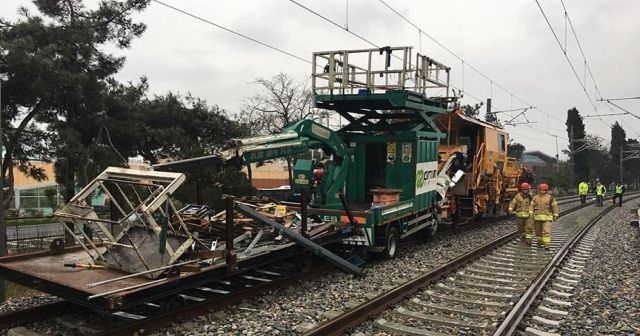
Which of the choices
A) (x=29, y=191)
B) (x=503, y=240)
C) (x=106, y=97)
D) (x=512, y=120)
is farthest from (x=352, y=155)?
(x=29, y=191)

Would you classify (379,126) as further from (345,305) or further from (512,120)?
(512,120)

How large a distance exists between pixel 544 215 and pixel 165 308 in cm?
911

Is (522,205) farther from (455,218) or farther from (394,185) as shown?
(394,185)

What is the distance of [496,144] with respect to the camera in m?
17.8

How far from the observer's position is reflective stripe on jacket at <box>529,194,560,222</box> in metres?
11.8

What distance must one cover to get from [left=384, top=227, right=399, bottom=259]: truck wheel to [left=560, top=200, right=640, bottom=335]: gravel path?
11.0 ft

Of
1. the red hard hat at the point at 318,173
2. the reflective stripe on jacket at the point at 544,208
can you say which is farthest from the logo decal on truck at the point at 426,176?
the reflective stripe on jacket at the point at 544,208

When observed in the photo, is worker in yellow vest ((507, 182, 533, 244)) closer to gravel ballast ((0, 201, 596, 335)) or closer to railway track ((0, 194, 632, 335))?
gravel ballast ((0, 201, 596, 335))

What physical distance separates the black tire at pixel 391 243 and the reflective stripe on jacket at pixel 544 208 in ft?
12.3

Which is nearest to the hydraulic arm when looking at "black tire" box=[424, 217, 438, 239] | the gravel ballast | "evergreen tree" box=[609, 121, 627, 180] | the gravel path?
the gravel ballast

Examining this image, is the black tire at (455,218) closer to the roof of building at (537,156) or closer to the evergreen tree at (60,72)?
the evergreen tree at (60,72)

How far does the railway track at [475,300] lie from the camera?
589 cm

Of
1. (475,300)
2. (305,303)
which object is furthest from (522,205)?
(305,303)

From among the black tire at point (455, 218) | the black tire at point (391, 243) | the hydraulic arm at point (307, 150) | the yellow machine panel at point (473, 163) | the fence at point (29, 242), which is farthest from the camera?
the black tire at point (455, 218)
